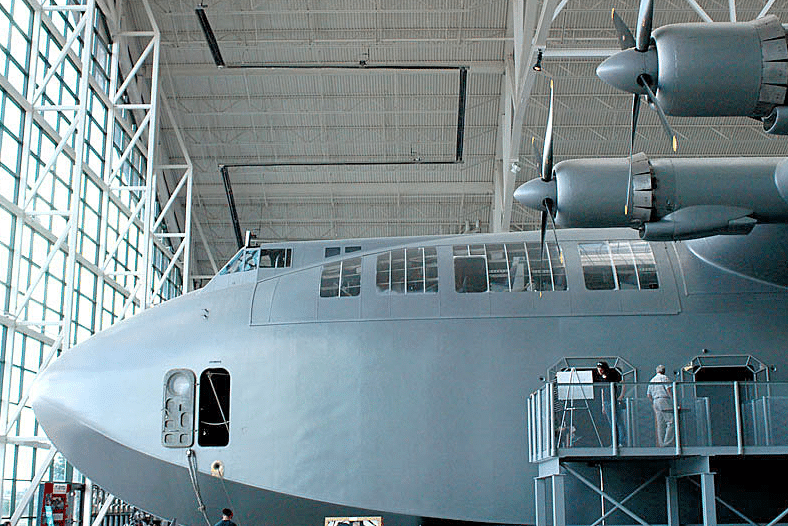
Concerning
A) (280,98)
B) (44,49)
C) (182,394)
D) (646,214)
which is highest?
(280,98)

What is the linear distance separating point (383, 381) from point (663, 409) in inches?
185

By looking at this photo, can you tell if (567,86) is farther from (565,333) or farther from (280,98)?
(565,333)

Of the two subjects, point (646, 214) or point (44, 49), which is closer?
point (646, 214)

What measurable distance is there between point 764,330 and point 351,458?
747cm

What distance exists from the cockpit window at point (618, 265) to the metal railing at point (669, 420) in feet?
8.98

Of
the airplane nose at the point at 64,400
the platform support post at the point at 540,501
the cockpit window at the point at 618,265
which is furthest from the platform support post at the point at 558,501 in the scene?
the airplane nose at the point at 64,400

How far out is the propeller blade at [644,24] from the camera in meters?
10.5

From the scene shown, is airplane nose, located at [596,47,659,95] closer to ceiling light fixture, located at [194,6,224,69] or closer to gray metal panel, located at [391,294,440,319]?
gray metal panel, located at [391,294,440,319]

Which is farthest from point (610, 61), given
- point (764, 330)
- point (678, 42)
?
point (764, 330)

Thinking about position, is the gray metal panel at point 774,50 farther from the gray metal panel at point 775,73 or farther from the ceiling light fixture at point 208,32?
the ceiling light fixture at point 208,32

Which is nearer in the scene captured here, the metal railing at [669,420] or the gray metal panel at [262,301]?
the metal railing at [669,420]

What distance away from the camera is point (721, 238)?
613 inches

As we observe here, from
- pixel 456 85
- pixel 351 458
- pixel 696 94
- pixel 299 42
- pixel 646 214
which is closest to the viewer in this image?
pixel 696 94

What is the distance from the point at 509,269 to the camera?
16.1m
